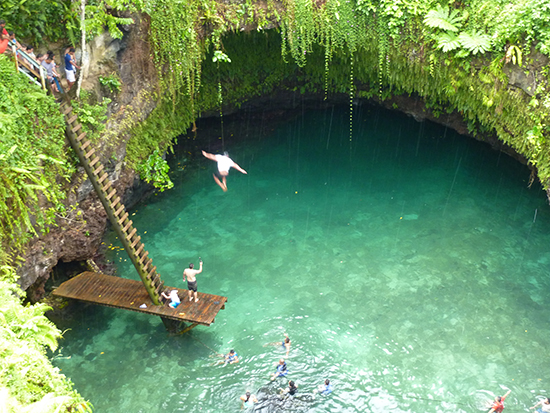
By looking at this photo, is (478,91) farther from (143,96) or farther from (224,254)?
(143,96)

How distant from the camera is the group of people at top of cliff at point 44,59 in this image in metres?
9.11

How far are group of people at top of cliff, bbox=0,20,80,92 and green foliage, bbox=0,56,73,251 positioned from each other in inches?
14.8

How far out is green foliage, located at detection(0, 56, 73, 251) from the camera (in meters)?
8.66

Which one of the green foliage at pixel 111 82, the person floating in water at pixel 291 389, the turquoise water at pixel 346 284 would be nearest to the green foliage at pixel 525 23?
the turquoise water at pixel 346 284

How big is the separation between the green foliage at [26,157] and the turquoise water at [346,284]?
3.40 meters

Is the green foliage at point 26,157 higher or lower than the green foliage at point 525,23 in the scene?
lower

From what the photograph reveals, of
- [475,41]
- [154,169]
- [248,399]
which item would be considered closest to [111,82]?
[154,169]

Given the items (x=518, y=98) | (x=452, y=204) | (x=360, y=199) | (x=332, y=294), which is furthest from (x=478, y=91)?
(x=332, y=294)

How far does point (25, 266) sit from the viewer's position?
9680 millimetres

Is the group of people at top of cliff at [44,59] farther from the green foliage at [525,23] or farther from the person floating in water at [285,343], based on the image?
the green foliage at [525,23]

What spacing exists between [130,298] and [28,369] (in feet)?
19.5

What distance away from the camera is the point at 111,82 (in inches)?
459

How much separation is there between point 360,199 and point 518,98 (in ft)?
18.6

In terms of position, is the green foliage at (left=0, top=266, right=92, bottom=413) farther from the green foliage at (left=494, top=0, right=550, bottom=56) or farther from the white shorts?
the green foliage at (left=494, top=0, right=550, bottom=56)
